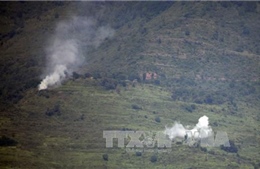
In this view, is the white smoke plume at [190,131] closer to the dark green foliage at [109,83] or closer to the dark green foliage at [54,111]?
the dark green foliage at [109,83]

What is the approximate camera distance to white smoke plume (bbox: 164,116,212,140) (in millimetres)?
160500

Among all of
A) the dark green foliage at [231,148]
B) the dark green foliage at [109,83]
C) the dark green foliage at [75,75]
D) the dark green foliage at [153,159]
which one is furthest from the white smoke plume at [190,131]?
the dark green foliage at [75,75]

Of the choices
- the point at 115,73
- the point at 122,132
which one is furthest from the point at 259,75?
the point at 122,132

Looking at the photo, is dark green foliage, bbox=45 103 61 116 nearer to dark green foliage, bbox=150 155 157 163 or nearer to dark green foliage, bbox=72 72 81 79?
dark green foliage, bbox=72 72 81 79

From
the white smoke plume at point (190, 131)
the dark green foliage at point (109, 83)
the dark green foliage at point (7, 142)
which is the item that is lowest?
the dark green foliage at point (7, 142)

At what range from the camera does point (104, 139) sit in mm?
158375

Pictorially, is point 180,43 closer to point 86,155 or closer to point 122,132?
point 122,132

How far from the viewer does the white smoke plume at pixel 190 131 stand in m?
160

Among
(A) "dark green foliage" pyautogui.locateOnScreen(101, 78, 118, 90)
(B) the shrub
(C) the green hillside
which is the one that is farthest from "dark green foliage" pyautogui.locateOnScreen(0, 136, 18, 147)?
(A) "dark green foliage" pyautogui.locateOnScreen(101, 78, 118, 90)

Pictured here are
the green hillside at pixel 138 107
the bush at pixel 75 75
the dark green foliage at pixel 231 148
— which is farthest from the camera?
the bush at pixel 75 75

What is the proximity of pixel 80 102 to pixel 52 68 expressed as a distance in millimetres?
26582

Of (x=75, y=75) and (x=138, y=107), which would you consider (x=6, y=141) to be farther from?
(x=75, y=75)

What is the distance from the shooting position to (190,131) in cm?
16200

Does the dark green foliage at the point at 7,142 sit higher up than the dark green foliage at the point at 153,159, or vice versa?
the dark green foliage at the point at 7,142
